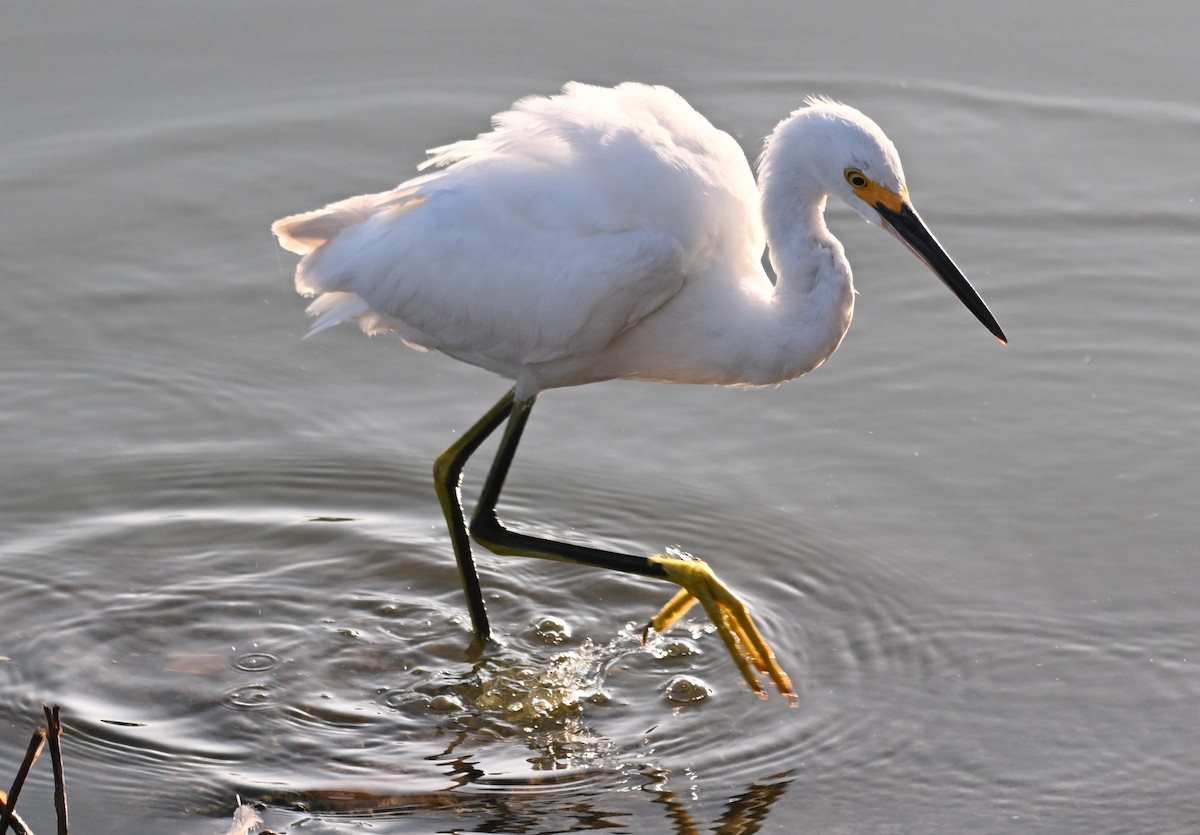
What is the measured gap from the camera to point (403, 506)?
269 inches

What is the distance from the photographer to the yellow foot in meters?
5.57

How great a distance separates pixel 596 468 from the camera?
6.90 meters

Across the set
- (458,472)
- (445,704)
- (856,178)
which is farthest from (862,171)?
(445,704)

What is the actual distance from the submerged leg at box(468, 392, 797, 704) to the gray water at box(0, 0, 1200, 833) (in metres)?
0.15

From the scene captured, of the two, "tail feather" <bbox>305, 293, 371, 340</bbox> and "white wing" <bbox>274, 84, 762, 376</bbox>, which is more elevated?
"white wing" <bbox>274, 84, 762, 376</bbox>

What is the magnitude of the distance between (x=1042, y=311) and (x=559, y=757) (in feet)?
11.7

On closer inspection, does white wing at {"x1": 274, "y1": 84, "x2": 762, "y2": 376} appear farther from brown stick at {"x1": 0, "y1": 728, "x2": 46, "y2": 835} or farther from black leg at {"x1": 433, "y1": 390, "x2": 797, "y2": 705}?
brown stick at {"x1": 0, "y1": 728, "x2": 46, "y2": 835}

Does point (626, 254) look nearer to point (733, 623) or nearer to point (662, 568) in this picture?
point (662, 568)

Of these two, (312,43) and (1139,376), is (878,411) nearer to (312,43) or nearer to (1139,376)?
(1139,376)

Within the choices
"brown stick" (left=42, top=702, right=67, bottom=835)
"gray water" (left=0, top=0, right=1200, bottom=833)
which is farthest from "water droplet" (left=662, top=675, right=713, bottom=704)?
"brown stick" (left=42, top=702, right=67, bottom=835)

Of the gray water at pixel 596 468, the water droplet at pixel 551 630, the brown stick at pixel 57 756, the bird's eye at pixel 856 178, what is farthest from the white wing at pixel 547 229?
the brown stick at pixel 57 756

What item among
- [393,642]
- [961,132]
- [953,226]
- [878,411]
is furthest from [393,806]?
[961,132]

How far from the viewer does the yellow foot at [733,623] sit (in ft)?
18.3

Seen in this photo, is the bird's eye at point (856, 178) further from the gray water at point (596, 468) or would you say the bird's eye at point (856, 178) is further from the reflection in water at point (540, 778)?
the reflection in water at point (540, 778)
